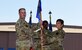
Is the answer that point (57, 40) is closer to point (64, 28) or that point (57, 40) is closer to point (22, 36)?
point (22, 36)

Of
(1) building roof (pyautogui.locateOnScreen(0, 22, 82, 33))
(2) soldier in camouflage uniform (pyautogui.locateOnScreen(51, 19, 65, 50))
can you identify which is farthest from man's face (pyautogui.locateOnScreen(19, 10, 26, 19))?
(1) building roof (pyautogui.locateOnScreen(0, 22, 82, 33))

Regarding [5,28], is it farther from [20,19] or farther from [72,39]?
[20,19]

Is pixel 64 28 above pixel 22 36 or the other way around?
the other way around

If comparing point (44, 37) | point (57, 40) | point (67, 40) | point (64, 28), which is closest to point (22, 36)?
point (44, 37)

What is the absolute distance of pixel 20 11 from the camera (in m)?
8.88

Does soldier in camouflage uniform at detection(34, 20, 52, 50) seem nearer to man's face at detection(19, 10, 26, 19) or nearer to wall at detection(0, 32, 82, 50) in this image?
man's face at detection(19, 10, 26, 19)

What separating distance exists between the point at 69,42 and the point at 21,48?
14077mm

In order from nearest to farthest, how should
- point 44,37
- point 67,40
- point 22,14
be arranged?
point 22,14 → point 44,37 → point 67,40

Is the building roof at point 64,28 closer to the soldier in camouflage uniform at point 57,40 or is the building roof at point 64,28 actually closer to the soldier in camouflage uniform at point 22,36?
the soldier in camouflage uniform at point 57,40

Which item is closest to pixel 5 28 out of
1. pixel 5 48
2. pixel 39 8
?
pixel 5 48

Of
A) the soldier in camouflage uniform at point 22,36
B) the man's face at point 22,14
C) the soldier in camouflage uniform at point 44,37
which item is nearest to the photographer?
the man's face at point 22,14

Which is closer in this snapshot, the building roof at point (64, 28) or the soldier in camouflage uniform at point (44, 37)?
the soldier in camouflage uniform at point (44, 37)

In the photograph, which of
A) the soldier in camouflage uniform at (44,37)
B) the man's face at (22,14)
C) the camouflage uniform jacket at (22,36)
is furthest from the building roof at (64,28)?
the man's face at (22,14)

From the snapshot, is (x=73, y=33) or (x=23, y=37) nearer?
(x=23, y=37)
